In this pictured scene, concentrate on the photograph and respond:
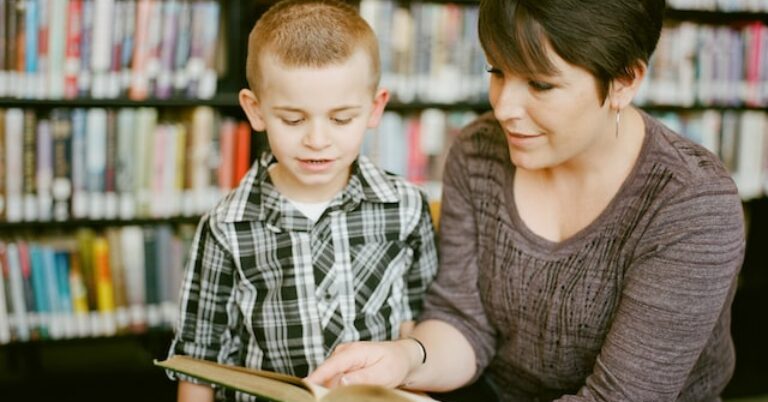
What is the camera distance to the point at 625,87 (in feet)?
3.84

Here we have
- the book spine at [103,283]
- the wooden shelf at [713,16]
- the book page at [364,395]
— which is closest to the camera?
the book page at [364,395]

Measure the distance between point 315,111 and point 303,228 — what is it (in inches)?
8.5

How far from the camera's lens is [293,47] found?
1.18m

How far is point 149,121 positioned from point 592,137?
4.63 feet

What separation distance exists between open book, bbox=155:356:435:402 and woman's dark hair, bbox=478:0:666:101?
489mm

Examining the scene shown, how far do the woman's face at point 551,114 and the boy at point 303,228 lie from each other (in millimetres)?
216

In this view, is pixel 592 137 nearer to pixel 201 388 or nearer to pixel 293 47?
pixel 293 47

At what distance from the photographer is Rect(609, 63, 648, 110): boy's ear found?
1157 millimetres

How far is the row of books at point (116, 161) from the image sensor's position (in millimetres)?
2160

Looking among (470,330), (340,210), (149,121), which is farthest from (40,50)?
(470,330)

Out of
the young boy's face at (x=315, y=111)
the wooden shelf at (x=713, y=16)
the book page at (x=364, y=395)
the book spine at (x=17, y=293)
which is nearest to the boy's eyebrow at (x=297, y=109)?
the young boy's face at (x=315, y=111)

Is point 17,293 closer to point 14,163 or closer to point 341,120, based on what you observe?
point 14,163

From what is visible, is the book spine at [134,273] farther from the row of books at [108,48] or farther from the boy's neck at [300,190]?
the boy's neck at [300,190]

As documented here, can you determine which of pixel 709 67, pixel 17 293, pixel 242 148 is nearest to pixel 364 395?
pixel 242 148
